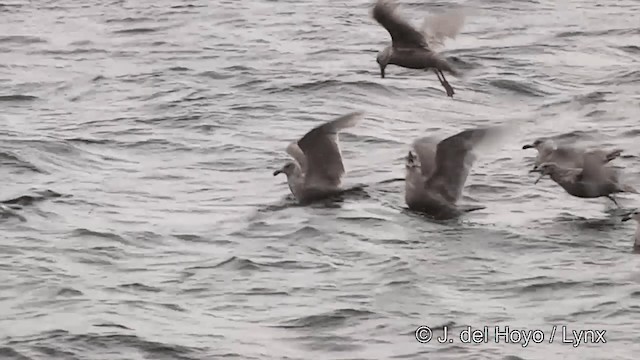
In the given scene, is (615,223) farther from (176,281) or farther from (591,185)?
(176,281)

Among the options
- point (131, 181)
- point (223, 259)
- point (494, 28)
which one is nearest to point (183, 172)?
point (131, 181)

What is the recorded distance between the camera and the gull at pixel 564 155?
480 inches

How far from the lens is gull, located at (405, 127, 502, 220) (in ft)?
39.1

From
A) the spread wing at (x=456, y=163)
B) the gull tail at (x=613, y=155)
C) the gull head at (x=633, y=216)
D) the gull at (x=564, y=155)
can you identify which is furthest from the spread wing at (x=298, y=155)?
the gull head at (x=633, y=216)

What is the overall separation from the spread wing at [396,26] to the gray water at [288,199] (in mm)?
1042

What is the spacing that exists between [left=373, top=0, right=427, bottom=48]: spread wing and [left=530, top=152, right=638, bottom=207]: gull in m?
1.54

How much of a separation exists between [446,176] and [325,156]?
120cm

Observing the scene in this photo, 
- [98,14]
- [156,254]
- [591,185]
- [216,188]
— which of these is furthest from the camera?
[98,14]

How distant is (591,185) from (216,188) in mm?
3156

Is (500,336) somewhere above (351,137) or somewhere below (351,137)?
above

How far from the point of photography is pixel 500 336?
9.03 meters

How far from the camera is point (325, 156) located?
1286 cm

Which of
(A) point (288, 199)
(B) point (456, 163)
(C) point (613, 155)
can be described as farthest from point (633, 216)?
(A) point (288, 199)

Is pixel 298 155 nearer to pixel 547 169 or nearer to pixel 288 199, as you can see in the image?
pixel 288 199
